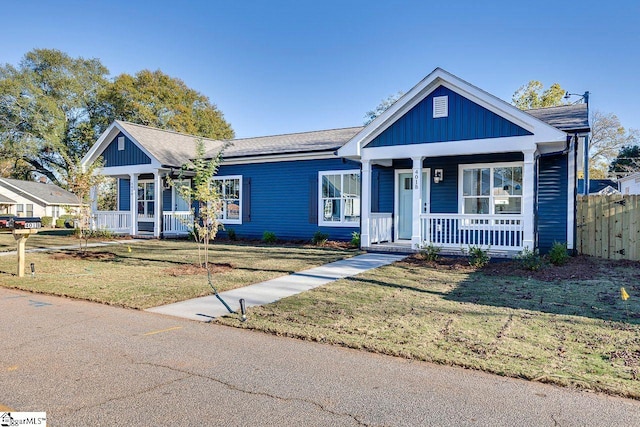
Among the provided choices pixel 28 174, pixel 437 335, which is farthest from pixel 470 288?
pixel 28 174

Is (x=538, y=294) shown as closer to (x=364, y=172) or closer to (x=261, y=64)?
(x=364, y=172)

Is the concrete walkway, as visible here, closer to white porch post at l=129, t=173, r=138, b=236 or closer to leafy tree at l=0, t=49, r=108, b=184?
white porch post at l=129, t=173, r=138, b=236

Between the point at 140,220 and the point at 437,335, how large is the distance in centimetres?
1806

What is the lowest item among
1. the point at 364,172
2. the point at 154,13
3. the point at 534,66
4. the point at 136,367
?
the point at 136,367

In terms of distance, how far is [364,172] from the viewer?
42.4ft

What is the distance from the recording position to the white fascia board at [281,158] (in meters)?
15.2

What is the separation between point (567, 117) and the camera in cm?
1192

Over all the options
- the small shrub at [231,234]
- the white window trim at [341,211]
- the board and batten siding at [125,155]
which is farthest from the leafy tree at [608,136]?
the board and batten siding at [125,155]

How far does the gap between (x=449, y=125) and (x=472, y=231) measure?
310 centimetres

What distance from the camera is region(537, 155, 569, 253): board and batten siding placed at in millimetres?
12008

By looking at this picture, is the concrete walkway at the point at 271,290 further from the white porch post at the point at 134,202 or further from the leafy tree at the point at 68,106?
the leafy tree at the point at 68,106

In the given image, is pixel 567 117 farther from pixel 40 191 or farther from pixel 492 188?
pixel 40 191

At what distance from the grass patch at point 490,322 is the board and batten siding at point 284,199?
274 inches

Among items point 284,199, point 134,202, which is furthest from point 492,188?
point 134,202
